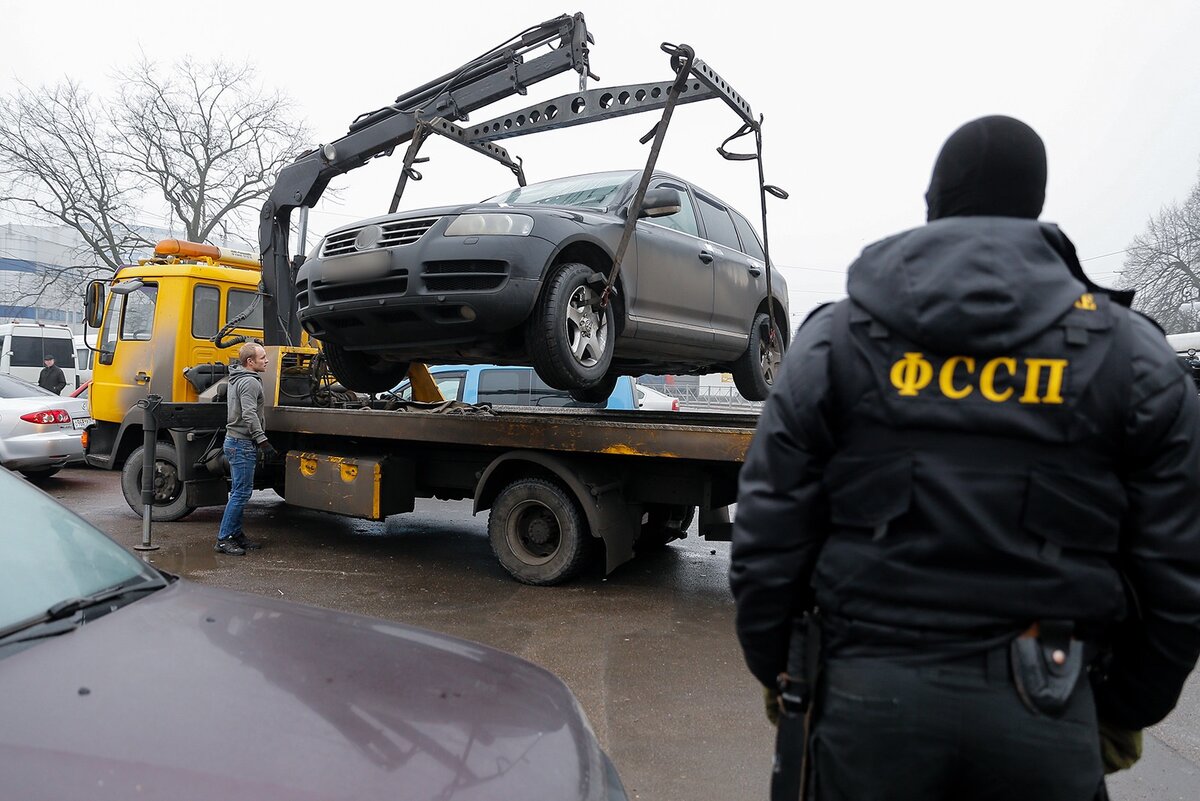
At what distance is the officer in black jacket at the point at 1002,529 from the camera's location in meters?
1.29

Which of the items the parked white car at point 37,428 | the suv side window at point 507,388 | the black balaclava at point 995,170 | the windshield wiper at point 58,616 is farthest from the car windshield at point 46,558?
the parked white car at point 37,428

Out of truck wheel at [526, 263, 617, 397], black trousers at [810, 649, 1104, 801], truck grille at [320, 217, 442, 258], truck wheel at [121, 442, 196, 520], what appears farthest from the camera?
truck wheel at [121, 442, 196, 520]

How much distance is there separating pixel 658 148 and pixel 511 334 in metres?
1.43

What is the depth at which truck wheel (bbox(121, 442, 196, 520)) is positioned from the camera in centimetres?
726

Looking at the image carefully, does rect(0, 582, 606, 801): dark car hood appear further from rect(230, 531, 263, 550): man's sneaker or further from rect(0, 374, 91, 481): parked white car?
rect(0, 374, 91, 481): parked white car

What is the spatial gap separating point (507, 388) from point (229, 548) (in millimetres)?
3717

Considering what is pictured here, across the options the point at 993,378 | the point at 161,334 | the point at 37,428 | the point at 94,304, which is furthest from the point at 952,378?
the point at 37,428

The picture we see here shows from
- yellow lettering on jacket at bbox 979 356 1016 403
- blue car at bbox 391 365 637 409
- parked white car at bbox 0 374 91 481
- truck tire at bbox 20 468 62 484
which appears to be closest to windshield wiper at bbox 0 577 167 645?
yellow lettering on jacket at bbox 979 356 1016 403

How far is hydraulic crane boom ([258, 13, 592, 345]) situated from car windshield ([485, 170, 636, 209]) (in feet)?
2.30

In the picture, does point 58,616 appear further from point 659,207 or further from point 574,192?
point 574,192

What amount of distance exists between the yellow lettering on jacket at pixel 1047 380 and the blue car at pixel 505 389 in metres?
7.95

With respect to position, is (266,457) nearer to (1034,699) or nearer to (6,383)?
(6,383)

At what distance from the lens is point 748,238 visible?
276 inches

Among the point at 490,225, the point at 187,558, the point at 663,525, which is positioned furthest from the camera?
the point at 663,525
